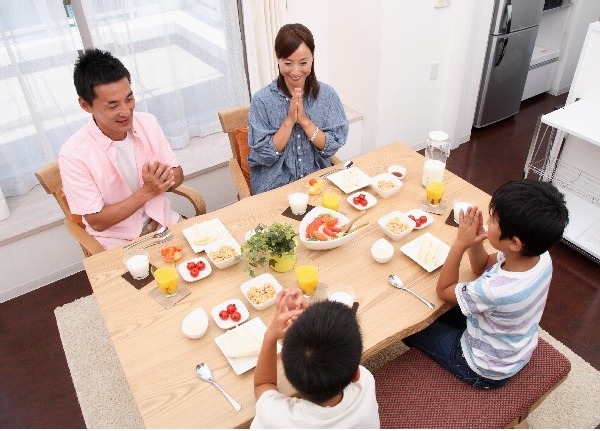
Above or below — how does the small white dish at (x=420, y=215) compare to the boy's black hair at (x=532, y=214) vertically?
below

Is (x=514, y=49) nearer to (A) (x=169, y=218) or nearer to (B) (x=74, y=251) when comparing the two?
(A) (x=169, y=218)

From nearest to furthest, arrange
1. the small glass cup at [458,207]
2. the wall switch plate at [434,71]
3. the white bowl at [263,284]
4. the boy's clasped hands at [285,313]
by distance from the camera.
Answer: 1. the boy's clasped hands at [285,313]
2. the white bowl at [263,284]
3. the small glass cup at [458,207]
4. the wall switch plate at [434,71]

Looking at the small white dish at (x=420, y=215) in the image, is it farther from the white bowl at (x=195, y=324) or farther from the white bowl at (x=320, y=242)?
the white bowl at (x=195, y=324)

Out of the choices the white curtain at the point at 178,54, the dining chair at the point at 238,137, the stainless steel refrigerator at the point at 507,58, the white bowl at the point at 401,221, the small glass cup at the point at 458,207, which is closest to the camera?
the white bowl at the point at 401,221

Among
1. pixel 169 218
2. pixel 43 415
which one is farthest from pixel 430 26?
pixel 43 415

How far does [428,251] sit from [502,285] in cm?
38

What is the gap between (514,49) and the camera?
4051 millimetres

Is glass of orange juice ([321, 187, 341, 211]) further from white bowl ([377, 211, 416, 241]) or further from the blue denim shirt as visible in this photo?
the blue denim shirt

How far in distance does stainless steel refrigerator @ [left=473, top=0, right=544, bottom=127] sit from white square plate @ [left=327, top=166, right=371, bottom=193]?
2.45 metres

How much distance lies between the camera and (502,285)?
1.42m

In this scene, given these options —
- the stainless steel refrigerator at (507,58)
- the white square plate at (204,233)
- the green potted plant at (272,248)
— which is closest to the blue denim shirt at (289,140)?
the white square plate at (204,233)

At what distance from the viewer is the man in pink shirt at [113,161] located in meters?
1.97

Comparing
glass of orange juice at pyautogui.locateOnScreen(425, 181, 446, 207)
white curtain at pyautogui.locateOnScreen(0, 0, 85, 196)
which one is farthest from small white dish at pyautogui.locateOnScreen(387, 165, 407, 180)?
white curtain at pyautogui.locateOnScreen(0, 0, 85, 196)

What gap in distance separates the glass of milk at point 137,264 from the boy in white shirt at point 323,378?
28.0 inches
